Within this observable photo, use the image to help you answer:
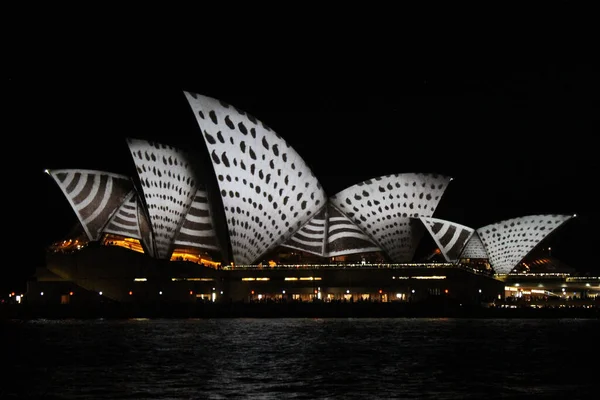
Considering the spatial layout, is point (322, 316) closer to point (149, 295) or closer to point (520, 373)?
point (149, 295)

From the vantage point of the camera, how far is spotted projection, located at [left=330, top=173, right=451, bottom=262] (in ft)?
275

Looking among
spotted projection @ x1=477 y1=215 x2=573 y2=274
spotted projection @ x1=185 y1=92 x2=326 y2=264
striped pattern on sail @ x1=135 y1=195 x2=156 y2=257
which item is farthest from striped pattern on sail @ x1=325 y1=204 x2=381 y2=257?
striped pattern on sail @ x1=135 y1=195 x2=156 y2=257

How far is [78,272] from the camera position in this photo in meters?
83.3

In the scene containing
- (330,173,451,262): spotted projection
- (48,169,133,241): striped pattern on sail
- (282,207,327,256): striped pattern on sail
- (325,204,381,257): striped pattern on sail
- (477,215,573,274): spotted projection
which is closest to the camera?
(48,169,133,241): striped pattern on sail

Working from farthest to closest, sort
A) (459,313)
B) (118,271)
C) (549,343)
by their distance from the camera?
(118,271)
(459,313)
(549,343)

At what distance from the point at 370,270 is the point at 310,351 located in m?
45.7

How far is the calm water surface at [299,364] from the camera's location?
2766cm

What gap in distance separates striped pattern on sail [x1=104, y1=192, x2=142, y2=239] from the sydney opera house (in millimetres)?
87

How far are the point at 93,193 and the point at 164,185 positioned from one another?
6.93 m

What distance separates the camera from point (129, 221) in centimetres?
8356

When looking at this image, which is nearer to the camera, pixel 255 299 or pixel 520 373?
pixel 520 373

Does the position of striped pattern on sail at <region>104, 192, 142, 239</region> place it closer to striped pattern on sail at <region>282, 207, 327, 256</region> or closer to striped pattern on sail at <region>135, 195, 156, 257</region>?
striped pattern on sail at <region>135, 195, 156, 257</region>

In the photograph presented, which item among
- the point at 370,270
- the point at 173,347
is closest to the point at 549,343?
the point at 173,347

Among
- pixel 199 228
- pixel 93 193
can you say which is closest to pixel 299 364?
pixel 93 193
